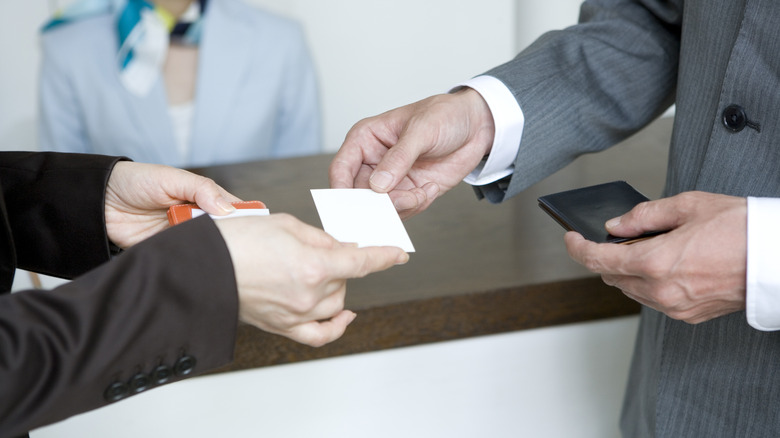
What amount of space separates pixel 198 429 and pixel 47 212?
0.48 meters

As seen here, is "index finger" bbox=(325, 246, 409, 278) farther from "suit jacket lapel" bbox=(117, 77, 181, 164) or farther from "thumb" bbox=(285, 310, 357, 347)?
"suit jacket lapel" bbox=(117, 77, 181, 164)

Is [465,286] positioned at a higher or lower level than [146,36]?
lower

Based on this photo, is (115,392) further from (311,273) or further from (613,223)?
(613,223)

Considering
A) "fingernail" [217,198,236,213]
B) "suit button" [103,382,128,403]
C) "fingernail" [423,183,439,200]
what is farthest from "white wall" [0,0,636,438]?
"suit button" [103,382,128,403]

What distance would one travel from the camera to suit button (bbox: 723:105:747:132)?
782mm

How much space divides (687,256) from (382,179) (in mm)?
363

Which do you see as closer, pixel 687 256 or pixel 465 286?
pixel 687 256

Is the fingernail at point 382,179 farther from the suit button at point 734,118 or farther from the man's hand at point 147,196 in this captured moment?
the suit button at point 734,118

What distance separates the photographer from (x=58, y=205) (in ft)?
2.81

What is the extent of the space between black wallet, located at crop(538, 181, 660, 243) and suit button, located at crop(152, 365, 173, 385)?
452mm

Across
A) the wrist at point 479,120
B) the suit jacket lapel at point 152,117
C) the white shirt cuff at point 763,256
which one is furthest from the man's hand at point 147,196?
the suit jacket lapel at point 152,117

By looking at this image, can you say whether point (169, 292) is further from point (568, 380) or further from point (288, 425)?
point (568, 380)

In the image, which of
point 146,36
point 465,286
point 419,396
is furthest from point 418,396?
point 146,36

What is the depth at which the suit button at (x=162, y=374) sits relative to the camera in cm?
65
